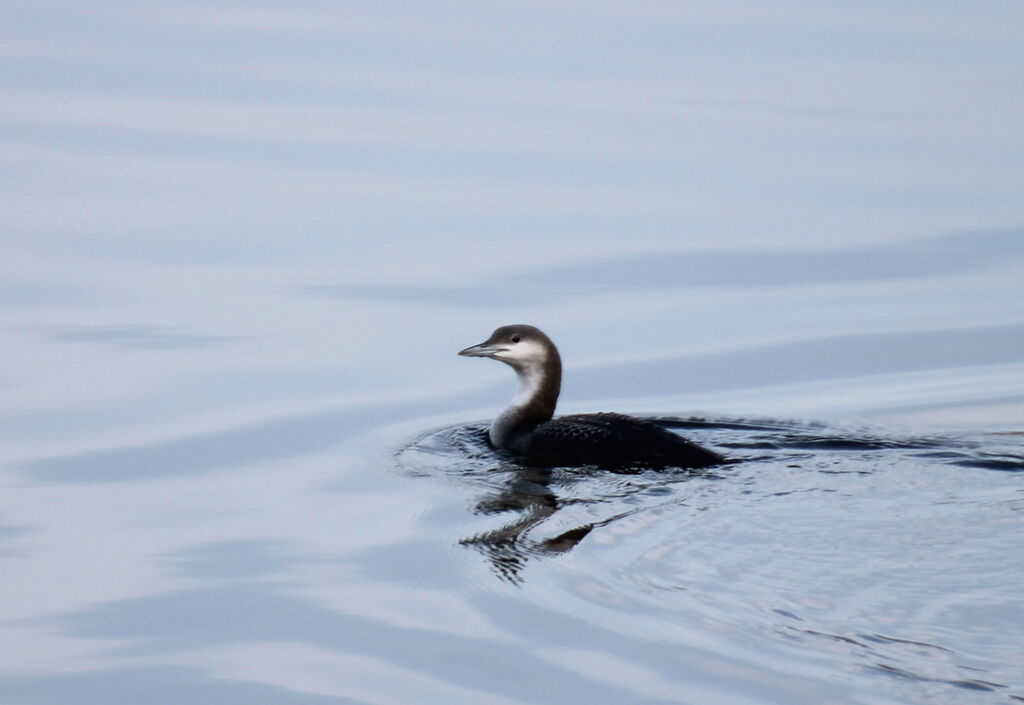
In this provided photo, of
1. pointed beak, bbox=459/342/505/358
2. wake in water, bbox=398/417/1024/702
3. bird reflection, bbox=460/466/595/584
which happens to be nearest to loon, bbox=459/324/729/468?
pointed beak, bbox=459/342/505/358

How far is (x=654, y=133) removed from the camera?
60.3 ft

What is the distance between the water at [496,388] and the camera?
6.43 m

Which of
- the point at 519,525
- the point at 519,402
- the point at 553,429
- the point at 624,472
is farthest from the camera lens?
the point at 519,402

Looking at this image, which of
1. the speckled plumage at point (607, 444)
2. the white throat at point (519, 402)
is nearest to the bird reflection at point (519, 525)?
the speckled plumage at point (607, 444)

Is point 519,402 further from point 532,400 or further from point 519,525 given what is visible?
point 519,525

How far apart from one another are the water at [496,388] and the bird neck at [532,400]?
203 mm

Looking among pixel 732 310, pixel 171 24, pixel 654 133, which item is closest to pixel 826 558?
pixel 732 310

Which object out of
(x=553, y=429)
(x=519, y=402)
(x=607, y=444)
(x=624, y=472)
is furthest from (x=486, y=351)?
(x=624, y=472)

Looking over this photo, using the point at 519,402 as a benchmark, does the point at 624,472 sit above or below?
below

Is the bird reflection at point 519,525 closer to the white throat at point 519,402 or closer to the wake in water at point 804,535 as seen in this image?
the wake in water at point 804,535

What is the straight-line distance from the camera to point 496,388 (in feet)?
36.4

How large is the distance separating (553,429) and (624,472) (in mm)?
725

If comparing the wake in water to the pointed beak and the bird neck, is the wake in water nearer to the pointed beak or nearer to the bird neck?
the bird neck

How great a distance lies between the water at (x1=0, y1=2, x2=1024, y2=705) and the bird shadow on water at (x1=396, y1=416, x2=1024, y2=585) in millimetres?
28
